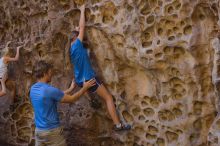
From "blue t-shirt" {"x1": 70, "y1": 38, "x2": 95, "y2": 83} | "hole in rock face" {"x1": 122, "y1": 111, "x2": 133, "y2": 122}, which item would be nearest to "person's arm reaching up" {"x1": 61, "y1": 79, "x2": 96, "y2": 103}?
"blue t-shirt" {"x1": 70, "y1": 38, "x2": 95, "y2": 83}

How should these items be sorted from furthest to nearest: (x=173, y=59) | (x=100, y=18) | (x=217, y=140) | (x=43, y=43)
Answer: (x=43, y=43) < (x=100, y=18) < (x=173, y=59) < (x=217, y=140)

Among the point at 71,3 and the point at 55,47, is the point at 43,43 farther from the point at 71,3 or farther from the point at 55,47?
the point at 71,3

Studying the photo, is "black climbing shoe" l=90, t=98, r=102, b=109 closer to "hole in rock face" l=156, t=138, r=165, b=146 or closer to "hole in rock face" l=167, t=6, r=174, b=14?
"hole in rock face" l=156, t=138, r=165, b=146

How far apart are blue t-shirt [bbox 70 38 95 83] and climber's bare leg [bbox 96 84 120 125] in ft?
0.59

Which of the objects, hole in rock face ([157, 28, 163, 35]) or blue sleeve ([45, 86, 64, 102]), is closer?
blue sleeve ([45, 86, 64, 102])

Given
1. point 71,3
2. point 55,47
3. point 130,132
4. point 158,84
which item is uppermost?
point 71,3

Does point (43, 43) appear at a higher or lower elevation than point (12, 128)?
higher

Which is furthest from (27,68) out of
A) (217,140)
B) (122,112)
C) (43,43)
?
(217,140)

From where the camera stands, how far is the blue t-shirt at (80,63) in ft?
15.9

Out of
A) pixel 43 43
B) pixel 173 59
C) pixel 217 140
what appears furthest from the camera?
pixel 43 43

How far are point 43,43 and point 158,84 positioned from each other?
144 centimetres

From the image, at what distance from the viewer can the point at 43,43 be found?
5.25 metres

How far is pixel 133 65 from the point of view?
15.9ft

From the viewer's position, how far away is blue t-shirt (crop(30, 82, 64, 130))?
13.6 ft
